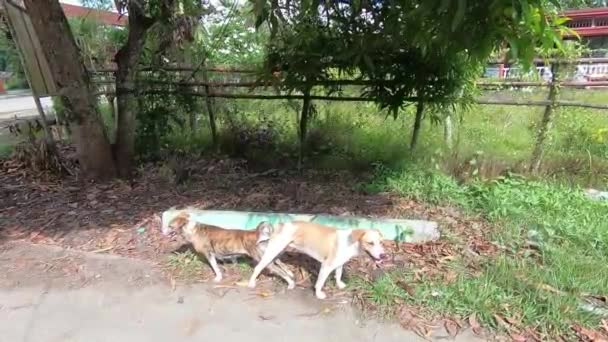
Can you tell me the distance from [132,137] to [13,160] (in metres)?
1.98

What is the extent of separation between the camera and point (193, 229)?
3.14m

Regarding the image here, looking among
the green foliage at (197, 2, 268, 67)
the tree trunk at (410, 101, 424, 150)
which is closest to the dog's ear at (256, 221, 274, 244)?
the tree trunk at (410, 101, 424, 150)

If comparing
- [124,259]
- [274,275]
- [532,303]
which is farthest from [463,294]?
[124,259]

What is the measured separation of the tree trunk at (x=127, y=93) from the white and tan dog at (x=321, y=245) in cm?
286

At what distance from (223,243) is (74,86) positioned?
2664 mm

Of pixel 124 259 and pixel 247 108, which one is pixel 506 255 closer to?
pixel 124 259

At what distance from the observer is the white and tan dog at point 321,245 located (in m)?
2.74

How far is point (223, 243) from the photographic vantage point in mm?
3059

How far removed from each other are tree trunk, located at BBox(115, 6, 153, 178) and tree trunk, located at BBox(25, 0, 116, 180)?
0.16 meters

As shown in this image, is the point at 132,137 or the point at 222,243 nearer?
the point at 222,243

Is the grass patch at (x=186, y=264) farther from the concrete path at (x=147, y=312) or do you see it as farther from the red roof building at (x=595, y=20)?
the red roof building at (x=595, y=20)

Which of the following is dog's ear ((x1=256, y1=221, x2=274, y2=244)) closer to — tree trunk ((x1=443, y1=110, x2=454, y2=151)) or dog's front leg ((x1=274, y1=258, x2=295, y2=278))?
dog's front leg ((x1=274, y1=258, x2=295, y2=278))

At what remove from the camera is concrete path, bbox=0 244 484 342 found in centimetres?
259

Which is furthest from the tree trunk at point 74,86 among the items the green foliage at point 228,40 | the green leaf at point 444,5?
the green leaf at point 444,5
